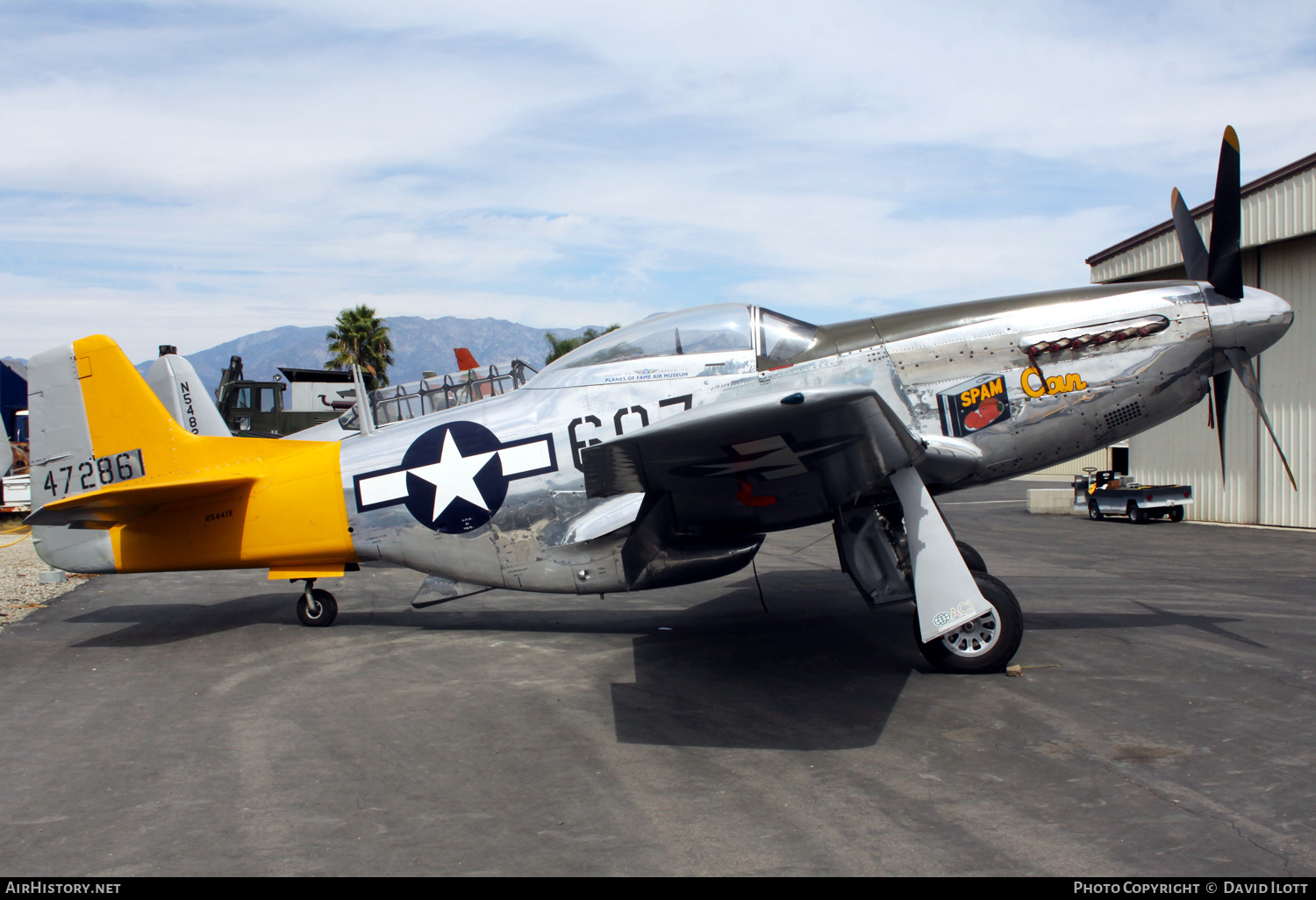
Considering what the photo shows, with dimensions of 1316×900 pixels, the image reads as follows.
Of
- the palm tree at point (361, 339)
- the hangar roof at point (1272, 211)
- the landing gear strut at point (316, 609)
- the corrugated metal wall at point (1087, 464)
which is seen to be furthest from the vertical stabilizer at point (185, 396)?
the palm tree at point (361, 339)

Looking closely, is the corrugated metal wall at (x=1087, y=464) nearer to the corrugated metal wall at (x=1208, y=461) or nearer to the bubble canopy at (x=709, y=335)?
the corrugated metal wall at (x=1208, y=461)

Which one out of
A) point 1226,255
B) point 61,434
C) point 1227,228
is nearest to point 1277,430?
point 1227,228

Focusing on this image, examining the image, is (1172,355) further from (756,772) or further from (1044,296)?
(756,772)

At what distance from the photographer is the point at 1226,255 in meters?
6.07

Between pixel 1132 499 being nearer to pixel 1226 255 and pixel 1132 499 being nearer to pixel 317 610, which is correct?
pixel 1226 255

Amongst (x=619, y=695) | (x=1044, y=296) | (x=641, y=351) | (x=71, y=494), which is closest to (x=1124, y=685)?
(x=1044, y=296)

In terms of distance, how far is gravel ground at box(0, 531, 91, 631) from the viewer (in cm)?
921

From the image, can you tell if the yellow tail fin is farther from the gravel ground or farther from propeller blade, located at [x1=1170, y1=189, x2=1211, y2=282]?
propeller blade, located at [x1=1170, y1=189, x2=1211, y2=282]

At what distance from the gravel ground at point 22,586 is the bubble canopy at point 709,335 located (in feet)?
23.1

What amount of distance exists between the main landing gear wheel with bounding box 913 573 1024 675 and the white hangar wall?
10.9 metres

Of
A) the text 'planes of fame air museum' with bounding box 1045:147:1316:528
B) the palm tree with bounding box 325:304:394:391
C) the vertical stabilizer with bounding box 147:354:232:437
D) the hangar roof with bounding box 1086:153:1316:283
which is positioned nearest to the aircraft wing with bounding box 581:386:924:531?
the vertical stabilizer with bounding box 147:354:232:437

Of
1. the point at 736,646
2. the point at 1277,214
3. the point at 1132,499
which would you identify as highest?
the point at 1277,214

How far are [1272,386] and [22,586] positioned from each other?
20.6 meters

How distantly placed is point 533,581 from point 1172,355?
5181 mm
